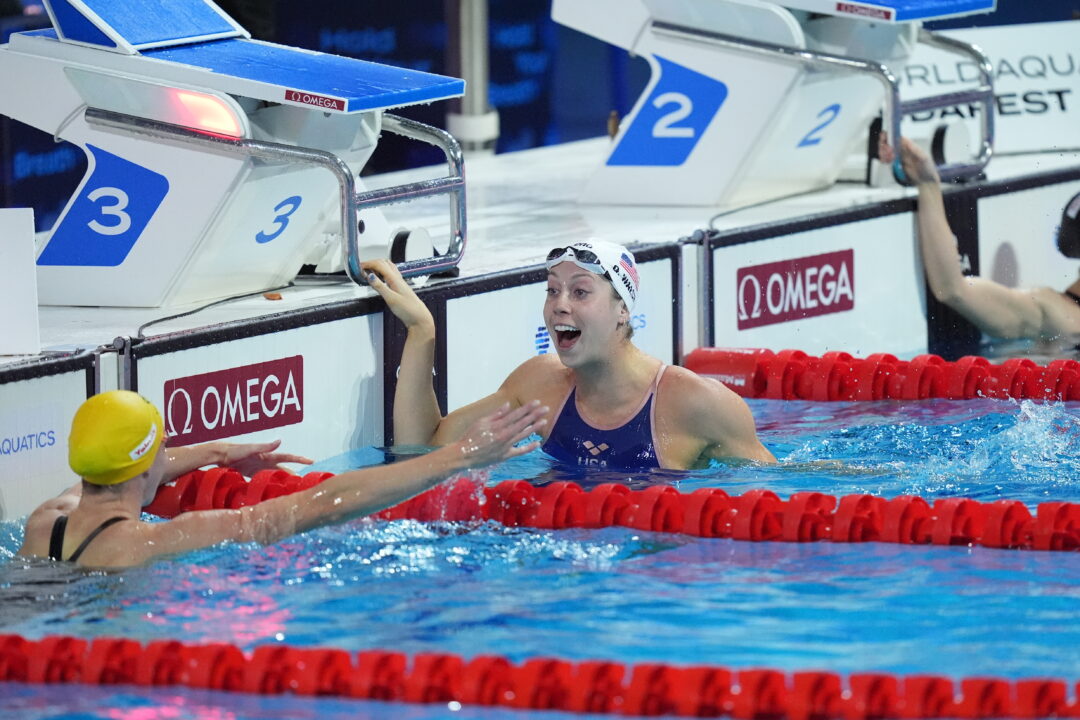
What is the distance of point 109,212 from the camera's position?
19.2 ft

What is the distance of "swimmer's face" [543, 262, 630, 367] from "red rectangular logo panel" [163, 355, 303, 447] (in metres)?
0.96

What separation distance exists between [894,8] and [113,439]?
4.37 meters

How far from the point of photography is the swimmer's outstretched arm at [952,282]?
24.7 ft

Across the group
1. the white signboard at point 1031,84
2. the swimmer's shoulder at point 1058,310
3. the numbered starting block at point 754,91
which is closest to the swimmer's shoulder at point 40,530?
the numbered starting block at point 754,91

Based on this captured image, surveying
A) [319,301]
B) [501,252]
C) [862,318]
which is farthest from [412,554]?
[862,318]

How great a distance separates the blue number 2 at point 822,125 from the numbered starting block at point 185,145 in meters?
2.33

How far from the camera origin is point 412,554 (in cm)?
461

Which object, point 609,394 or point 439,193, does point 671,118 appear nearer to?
point 439,193

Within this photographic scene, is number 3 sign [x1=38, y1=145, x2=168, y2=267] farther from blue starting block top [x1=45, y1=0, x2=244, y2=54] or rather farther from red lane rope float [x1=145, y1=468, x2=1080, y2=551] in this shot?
red lane rope float [x1=145, y1=468, x2=1080, y2=551]

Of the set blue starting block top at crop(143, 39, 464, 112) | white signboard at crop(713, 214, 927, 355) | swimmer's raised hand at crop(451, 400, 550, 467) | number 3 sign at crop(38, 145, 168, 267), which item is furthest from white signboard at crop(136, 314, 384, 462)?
white signboard at crop(713, 214, 927, 355)

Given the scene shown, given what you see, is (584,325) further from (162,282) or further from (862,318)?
(862,318)

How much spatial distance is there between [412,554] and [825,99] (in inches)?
154

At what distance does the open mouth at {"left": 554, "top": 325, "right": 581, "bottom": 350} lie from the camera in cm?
515

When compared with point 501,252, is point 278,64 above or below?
above
